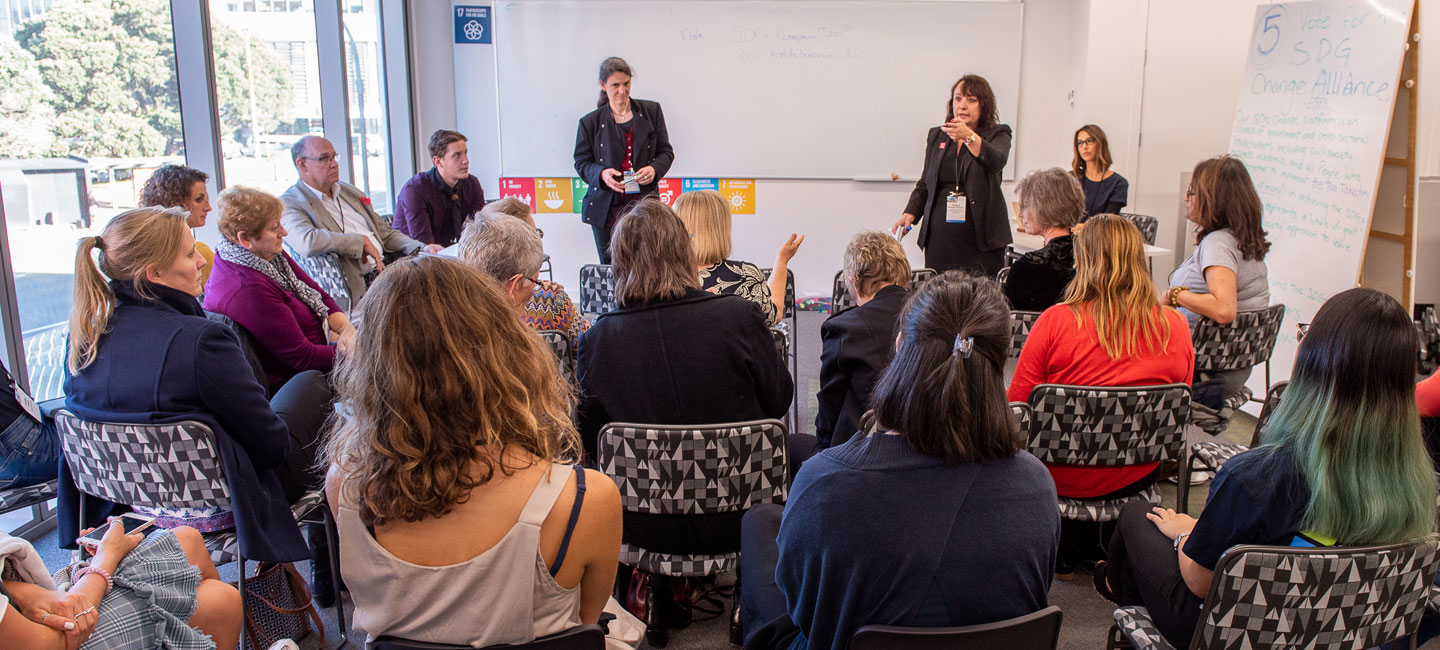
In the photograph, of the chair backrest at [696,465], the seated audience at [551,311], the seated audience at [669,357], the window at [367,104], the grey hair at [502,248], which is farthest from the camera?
the window at [367,104]

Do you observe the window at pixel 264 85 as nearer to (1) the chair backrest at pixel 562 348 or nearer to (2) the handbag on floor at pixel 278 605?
(1) the chair backrest at pixel 562 348

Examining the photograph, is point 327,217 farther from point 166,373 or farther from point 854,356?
point 854,356

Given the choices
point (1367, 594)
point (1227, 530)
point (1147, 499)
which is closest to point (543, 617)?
point (1227, 530)

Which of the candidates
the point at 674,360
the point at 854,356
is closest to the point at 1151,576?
the point at 854,356

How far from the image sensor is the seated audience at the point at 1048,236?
3.33m

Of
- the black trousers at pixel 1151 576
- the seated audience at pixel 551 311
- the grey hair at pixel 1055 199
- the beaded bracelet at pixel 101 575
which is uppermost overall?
the grey hair at pixel 1055 199

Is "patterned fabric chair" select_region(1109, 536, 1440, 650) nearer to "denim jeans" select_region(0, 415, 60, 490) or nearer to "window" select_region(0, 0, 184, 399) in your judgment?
"denim jeans" select_region(0, 415, 60, 490)

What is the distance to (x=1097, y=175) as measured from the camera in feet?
18.4

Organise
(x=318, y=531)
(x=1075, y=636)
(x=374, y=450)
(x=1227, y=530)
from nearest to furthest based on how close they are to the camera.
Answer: (x=374, y=450)
(x=1227, y=530)
(x=1075, y=636)
(x=318, y=531)

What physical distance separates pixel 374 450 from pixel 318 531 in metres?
1.69

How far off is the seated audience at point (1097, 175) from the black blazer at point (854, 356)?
339 centimetres

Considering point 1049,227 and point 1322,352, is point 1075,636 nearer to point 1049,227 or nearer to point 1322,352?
point 1322,352

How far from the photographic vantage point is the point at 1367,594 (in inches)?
62.6

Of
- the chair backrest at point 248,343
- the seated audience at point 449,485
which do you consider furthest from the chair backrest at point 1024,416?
the chair backrest at point 248,343
